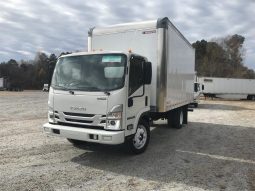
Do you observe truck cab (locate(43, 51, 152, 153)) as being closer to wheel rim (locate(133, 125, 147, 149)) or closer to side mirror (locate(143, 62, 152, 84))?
side mirror (locate(143, 62, 152, 84))

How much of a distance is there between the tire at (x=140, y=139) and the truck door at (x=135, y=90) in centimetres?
47

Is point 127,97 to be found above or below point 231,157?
above

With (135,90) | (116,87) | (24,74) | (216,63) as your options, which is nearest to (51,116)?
(116,87)

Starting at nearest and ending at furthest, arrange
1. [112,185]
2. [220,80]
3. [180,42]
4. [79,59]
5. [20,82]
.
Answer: [112,185]
[79,59]
[180,42]
[220,80]
[20,82]

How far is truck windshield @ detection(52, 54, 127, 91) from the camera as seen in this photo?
24.0 feet

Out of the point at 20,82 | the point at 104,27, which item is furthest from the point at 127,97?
the point at 20,82

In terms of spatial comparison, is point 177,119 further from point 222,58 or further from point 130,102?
point 222,58

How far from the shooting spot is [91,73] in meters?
7.53

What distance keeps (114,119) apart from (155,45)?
2.82m

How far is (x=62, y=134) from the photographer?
7406 mm

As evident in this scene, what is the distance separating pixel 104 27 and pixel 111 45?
718 millimetres

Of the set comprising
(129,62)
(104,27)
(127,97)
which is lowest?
(127,97)

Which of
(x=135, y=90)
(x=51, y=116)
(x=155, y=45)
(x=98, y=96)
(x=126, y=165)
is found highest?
(x=155, y=45)

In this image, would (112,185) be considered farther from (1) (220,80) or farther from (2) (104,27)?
(1) (220,80)
